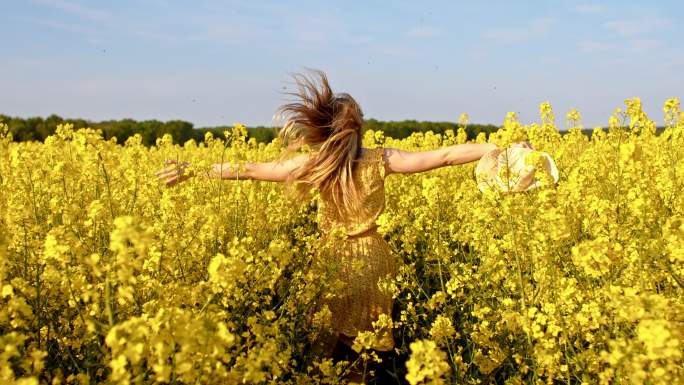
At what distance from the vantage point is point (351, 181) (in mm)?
3549

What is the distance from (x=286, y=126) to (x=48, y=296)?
1553mm

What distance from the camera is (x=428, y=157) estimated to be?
3629mm

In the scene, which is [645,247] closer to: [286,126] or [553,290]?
[553,290]

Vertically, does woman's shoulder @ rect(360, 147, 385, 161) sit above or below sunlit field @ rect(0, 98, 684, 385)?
above

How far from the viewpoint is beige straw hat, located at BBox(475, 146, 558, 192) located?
10.6 ft

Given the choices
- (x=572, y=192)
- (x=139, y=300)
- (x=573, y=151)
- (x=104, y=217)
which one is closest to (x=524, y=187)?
(x=572, y=192)

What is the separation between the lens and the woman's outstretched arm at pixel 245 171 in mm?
3758

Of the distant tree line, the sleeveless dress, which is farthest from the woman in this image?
the distant tree line

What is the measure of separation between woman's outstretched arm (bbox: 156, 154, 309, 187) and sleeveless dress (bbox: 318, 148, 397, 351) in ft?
0.89


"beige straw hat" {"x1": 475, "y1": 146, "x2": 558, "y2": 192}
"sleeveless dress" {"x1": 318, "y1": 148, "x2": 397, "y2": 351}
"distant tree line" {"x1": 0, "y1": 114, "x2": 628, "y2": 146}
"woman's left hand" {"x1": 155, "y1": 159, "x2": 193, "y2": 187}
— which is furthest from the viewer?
"distant tree line" {"x1": 0, "y1": 114, "x2": 628, "y2": 146}

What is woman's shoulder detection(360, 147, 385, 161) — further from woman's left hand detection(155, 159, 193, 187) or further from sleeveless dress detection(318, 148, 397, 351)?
woman's left hand detection(155, 159, 193, 187)

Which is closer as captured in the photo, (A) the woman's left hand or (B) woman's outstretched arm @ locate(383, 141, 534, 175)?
(B) woman's outstretched arm @ locate(383, 141, 534, 175)

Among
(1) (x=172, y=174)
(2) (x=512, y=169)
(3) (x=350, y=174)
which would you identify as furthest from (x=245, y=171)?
(2) (x=512, y=169)

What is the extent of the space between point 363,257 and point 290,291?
63 cm
